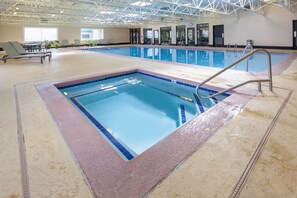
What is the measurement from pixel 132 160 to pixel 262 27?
1338cm

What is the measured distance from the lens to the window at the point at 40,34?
735 inches

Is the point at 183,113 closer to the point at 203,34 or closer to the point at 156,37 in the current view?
the point at 203,34

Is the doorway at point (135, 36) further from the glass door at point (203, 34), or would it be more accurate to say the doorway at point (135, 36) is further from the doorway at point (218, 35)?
the doorway at point (218, 35)

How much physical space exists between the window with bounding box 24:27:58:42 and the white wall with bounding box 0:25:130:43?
375mm

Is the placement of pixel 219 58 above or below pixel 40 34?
below

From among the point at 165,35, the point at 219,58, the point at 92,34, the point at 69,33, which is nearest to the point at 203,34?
the point at 165,35

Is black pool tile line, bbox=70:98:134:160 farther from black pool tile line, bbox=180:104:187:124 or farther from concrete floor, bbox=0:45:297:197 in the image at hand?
black pool tile line, bbox=180:104:187:124

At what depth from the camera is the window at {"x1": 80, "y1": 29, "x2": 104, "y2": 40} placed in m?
22.1

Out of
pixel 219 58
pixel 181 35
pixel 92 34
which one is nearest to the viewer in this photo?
pixel 219 58

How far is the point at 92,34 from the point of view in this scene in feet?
74.6

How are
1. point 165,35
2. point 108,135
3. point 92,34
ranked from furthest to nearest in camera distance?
point 92,34
point 165,35
point 108,135

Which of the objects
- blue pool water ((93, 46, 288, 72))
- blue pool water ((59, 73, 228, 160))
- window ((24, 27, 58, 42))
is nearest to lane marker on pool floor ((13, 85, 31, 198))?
blue pool water ((59, 73, 228, 160))

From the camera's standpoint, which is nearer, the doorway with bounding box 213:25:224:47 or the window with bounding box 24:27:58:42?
the doorway with bounding box 213:25:224:47

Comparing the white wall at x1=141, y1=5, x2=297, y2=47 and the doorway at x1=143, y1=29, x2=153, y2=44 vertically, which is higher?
the doorway at x1=143, y1=29, x2=153, y2=44
